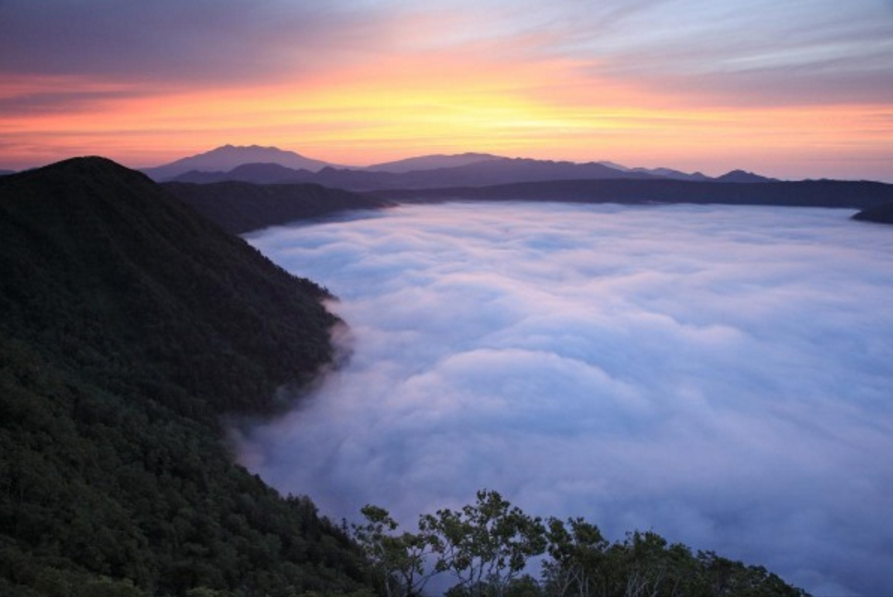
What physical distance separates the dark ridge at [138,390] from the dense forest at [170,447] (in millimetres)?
196

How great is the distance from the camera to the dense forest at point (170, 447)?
30672mm

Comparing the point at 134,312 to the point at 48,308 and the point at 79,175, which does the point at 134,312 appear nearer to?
the point at 48,308

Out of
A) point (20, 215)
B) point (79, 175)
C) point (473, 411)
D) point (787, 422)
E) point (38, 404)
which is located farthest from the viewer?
point (787, 422)

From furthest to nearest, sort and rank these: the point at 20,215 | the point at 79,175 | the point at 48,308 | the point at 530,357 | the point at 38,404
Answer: the point at 530,357
the point at 79,175
the point at 20,215
the point at 48,308
the point at 38,404

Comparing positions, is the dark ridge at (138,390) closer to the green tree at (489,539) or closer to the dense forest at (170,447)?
the dense forest at (170,447)

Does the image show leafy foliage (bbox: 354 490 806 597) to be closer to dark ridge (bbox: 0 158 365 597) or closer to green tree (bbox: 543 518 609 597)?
green tree (bbox: 543 518 609 597)

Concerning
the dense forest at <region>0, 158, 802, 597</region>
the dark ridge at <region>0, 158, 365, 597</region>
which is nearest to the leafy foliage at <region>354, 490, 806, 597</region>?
the dense forest at <region>0, 158, 802, 597</region>

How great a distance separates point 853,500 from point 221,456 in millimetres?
86451

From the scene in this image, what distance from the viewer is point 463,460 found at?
88625 mm

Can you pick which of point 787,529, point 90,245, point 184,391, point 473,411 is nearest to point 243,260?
point 90,245

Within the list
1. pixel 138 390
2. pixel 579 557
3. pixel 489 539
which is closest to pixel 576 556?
pixel 579 557

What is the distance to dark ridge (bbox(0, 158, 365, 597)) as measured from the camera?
1374 inches

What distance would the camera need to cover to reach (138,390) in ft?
214

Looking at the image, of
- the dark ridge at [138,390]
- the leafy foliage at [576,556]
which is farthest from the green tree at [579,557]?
the dark ridge at [138,390]
